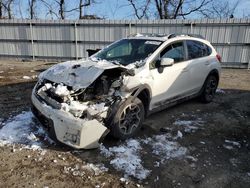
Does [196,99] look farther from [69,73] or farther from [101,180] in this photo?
[101,180]

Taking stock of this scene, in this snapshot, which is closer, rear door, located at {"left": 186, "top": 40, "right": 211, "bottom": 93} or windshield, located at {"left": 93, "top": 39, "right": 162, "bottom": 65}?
windshield, located at {"left": 93, "top": 39, "right": 162, "bottom": 65}

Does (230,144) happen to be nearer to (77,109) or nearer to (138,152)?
(138,152)

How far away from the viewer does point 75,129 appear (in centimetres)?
361

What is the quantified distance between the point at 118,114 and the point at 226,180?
5.68 feet

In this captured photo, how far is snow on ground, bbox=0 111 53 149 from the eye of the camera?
416 cm

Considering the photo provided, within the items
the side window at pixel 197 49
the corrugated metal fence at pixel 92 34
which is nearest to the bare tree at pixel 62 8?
the corrugated metal fence at pixel 92 34

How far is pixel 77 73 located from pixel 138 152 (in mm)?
1554

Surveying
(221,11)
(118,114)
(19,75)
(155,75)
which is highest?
(221,11)

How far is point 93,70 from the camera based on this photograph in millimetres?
4195

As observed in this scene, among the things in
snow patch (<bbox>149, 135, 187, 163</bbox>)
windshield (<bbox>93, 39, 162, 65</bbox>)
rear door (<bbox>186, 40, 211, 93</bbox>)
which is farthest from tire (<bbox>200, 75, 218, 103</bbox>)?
snow patch (<bbox>149, 135, 187, 163</bbox>)

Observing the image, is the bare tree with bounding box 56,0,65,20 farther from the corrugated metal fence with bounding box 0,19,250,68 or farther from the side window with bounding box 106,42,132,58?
the side window with bounding box 106,42,132,58

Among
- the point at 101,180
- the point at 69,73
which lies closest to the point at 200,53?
the point at 69,73

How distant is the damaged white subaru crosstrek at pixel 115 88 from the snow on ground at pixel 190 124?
45 cm

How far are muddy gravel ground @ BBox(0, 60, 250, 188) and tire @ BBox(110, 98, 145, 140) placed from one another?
0.16 metres
